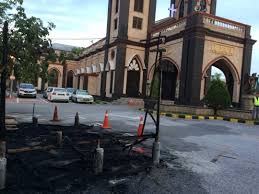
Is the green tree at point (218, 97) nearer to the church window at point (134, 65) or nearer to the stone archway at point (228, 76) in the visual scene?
the stone archway at point (228, 76)

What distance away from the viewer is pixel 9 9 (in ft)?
38.0

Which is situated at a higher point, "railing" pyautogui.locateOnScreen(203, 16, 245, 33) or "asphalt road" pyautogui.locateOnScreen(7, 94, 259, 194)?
"railing" pyautogui.locateOnScreen(203, 16, 245, 33)

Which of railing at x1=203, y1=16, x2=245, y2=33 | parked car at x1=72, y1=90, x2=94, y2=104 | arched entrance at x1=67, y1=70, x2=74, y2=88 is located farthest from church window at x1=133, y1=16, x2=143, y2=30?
arched entrance at x1=67, y1=70, x2=74, y2=88

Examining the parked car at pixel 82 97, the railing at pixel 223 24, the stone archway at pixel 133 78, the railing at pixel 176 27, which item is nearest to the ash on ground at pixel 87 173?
the railing at pixel 223 24

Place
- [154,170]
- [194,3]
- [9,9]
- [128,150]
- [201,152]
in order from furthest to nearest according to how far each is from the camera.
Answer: [194,3] → [9,9] → [201,152] → [128,150] → [154,170]

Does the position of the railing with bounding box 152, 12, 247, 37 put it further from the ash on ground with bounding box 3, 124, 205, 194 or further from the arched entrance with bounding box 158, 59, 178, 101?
the ash on ground with bounding box 3, 124, 205, 194

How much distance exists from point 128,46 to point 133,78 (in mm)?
3546

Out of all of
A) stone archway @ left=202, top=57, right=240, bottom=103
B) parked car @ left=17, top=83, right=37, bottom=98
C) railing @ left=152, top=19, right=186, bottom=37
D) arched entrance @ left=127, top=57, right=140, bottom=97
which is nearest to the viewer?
stone archway @ left=202, top=57, right=240, bottom=103

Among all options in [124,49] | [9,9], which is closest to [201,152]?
[9,9]

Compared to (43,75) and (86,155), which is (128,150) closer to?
(86,155)

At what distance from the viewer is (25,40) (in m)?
11.3

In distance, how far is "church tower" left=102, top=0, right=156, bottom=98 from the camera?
34188 millimetres

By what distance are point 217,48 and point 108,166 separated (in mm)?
23108

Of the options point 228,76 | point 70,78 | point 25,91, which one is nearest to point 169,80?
point 228,76
